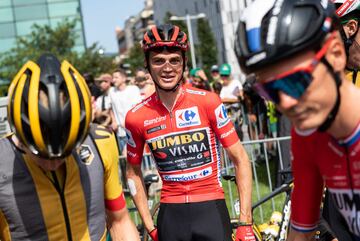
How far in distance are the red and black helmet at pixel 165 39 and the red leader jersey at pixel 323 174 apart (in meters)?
2.40

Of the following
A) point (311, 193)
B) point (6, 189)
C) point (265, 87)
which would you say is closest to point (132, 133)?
point (6, 189)

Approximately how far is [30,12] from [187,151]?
41.4 meters

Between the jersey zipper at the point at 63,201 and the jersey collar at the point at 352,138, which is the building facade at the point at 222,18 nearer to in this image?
the jersey zipper at the point at 63,201

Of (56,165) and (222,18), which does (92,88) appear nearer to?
(56,165)

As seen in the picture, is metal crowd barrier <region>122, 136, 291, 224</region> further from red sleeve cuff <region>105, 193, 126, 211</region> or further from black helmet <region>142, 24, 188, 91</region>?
red sleeve cuff <region>105, 193, 126, 211</region>

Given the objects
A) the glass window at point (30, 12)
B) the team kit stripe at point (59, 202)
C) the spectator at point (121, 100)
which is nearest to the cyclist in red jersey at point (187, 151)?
the team kit stripe at point (59, 202)

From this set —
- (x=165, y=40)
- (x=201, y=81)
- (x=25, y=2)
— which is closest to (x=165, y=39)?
(x=165, y=40)

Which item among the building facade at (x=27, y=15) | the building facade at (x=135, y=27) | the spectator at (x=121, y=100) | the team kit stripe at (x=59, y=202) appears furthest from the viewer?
the building facade at (x=135, y=27)

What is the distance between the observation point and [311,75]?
2273mm

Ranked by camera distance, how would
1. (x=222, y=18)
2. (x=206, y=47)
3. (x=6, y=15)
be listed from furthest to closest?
(x=222, y=18)
(x=206, y=47)
(x=6, y=15)

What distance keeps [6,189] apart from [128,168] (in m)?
2.11

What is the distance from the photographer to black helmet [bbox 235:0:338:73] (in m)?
2.29

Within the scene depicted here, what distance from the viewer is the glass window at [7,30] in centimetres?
4397

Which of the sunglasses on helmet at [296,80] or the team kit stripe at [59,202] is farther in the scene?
the team kit stripe at [59,202]
